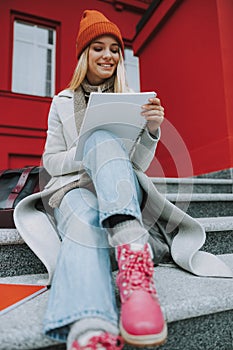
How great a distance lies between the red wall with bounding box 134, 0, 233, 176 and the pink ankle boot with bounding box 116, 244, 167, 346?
1.45 metres

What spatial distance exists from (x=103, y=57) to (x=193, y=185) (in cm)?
91

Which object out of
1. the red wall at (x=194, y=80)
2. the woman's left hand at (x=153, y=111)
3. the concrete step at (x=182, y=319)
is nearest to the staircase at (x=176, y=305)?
the concrete step at (x=182, y=319)

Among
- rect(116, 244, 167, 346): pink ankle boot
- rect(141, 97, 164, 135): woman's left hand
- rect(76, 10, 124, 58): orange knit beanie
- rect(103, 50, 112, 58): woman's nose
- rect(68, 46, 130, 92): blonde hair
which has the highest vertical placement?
rect(76, 10, 124, 58): orange knit beanie

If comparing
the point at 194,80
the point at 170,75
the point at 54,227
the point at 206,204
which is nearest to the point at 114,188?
the point at 54,227

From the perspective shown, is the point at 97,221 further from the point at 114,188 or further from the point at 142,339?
the point at 142,339

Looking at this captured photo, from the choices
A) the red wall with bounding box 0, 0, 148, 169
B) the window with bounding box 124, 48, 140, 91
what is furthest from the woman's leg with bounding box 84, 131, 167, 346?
the window with bounding box 124, 48, 140, 91

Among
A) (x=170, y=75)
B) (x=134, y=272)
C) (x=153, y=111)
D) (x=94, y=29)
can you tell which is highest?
(x=170, y=75)

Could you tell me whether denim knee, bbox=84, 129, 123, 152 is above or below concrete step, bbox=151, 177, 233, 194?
above

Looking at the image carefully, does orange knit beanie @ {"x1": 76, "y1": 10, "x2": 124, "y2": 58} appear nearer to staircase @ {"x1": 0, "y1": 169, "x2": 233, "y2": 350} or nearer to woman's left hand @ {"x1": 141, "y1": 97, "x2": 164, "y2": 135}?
woman's left hand @ {"x1": 141, "y1": 97, "x2": 164, "y2": 135}

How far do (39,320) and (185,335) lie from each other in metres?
0.30

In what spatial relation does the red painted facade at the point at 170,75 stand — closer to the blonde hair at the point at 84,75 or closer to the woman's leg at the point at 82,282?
the blonde hair at the point at 84,75

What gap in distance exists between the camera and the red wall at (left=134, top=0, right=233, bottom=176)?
2004 mm

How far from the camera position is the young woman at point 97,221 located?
0.47 meters

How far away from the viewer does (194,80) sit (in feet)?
7.52
